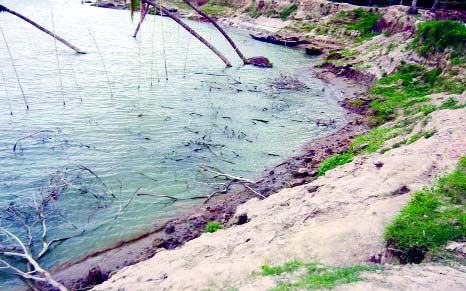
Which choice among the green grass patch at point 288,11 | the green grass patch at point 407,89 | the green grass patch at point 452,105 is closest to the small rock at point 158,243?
the green grass patch at point 452,105

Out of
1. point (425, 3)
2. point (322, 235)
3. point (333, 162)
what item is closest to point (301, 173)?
point (333, 162)

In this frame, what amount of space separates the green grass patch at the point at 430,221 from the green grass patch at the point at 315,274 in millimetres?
1010

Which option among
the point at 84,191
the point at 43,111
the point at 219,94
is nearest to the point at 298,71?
the point at 219,94

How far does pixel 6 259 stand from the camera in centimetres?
1096

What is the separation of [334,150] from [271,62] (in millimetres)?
23865

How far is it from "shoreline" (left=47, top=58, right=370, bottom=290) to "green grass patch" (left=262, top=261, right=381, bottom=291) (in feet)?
15.1

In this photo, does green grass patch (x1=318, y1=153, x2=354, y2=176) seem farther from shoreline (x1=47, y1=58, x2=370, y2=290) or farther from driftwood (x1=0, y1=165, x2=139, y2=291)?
driftwood (x1=0, y1=165, x2=139, y2=291)

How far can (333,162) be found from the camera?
15.8 metres

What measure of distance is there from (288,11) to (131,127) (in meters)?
50.5

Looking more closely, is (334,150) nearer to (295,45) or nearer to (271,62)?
(271,62)

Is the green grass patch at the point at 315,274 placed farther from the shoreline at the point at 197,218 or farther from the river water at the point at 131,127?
the river water at the point at 131,127

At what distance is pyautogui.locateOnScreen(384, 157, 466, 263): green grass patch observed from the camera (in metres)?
7.96

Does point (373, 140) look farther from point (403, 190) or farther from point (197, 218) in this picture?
point (197, 218)

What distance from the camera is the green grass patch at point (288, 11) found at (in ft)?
211
